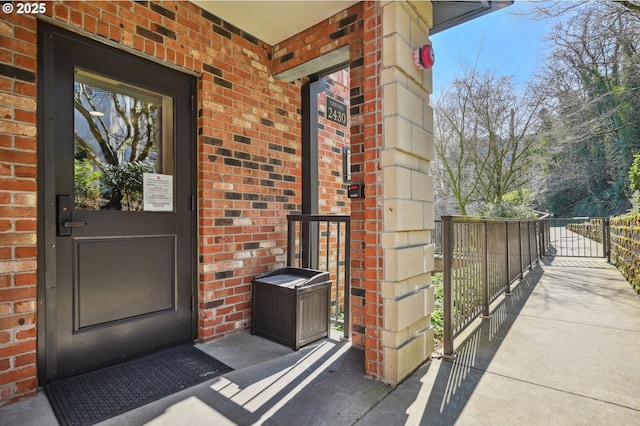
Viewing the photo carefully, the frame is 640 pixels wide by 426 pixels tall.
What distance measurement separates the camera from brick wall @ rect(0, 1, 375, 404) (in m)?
1.80

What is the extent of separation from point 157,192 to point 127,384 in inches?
52.2

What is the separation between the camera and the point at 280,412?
1.74 m

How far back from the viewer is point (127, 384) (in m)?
2.01

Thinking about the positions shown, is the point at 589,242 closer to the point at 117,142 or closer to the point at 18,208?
the point at 117,142

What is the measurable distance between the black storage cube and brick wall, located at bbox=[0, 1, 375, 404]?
8.2 inches

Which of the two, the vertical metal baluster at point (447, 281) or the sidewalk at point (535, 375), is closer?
the sidewalk at point (535, 375)

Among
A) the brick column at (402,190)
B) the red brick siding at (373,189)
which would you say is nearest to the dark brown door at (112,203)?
the red brick siding at (373,189)

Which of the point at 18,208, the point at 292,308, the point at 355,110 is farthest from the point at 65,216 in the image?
the point at 355,110

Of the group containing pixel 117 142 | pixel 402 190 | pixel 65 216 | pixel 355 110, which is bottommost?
pixel 65 216

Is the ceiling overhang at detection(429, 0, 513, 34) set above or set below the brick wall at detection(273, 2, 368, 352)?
above

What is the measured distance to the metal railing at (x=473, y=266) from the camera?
2514 mm

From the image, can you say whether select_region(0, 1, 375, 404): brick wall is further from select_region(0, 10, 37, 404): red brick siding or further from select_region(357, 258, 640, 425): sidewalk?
select_region(357, 258, 640, 425): sidewalk

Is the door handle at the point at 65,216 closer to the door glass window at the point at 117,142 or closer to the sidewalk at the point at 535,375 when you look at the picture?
the door glass window at the point at 117,142

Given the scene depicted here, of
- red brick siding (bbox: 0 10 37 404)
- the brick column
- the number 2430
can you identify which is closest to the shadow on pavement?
the brick column
